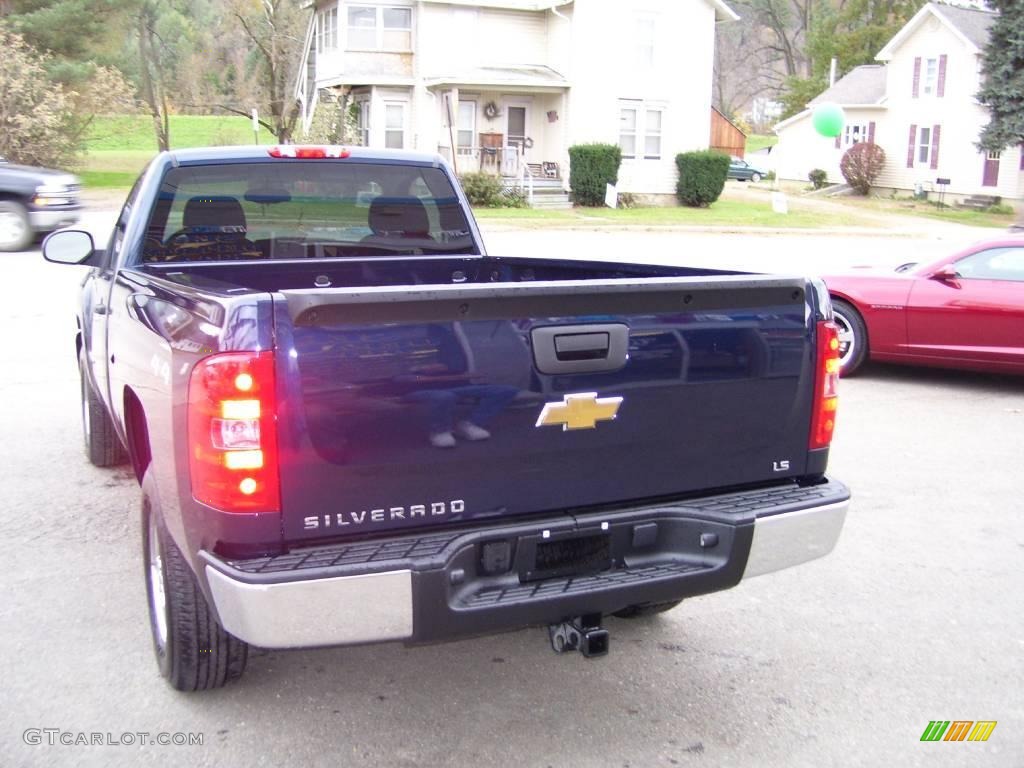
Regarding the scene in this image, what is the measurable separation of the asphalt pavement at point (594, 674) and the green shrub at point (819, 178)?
47272mm

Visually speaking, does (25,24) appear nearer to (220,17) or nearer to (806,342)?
(220,17)

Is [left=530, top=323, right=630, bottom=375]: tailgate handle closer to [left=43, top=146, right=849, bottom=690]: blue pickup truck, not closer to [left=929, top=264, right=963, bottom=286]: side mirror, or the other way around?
[left=43, top=146, right=849, bottom=690]: blue pickup truck

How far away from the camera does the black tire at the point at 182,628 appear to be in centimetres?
361

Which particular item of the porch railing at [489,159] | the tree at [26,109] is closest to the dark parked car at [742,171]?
the porch railing at [489,159]

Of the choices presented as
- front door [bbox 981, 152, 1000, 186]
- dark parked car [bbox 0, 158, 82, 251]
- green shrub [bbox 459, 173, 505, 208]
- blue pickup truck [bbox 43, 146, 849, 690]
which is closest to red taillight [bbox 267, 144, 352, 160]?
blue pickup truck [bbox 43, 146, 849, 690]

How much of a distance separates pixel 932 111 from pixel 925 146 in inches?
55.5

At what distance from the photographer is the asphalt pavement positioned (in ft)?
11.9

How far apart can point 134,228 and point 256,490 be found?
252cm

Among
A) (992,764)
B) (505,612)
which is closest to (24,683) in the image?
(505,612)

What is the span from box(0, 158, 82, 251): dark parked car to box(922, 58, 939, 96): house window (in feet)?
122

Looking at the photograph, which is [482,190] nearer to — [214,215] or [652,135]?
[652,135]

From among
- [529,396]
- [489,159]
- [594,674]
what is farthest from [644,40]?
[529,396]

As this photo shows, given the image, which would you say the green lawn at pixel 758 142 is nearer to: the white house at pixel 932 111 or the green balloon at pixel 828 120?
the white house at pixel 932 111

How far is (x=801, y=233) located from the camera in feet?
96.0
